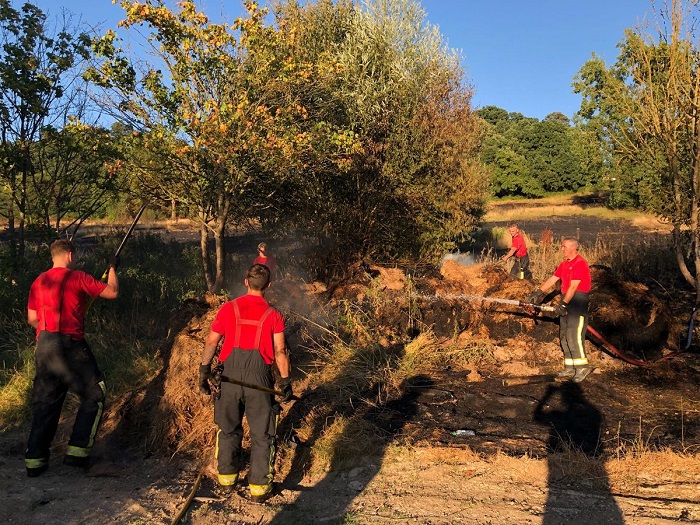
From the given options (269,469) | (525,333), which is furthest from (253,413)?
(525,333)

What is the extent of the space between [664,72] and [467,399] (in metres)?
6.39

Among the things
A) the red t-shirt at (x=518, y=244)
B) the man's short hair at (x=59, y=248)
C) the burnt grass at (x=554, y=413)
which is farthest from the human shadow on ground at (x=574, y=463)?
the red t-shirt at (x=518, y=244)

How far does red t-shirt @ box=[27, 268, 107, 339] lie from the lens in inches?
173

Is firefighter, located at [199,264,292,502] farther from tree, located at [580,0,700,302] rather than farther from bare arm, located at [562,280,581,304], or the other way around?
tree, located at [580,0,700,302]

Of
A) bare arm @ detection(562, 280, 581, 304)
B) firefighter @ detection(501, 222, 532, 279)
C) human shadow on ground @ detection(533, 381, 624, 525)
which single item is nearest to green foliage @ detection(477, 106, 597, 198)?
firefighter @ detection(501, 222, 532, 279)

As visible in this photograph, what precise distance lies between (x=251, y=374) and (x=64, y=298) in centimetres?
174

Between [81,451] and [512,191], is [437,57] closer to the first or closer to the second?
[81,451]

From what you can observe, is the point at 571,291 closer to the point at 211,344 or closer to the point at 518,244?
the point at 211,344

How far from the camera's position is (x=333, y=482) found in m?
4.39

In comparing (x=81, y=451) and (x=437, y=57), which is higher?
(x=437, y=57)

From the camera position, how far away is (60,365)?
4391 millimetres

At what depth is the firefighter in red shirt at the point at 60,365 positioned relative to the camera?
14.3ft

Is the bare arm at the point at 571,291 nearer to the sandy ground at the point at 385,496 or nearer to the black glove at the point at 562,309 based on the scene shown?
the black glove at the point at 562,309

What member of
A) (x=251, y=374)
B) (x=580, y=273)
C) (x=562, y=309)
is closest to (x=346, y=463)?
(x=251, y=374)
